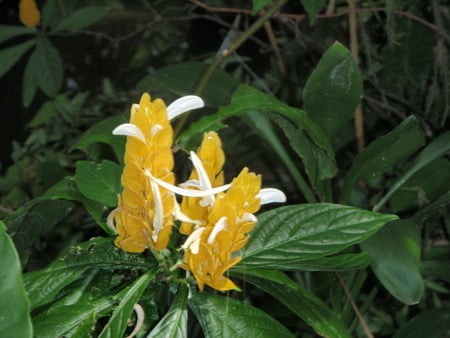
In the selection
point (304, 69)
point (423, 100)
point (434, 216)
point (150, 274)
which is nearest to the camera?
point (150, 274)

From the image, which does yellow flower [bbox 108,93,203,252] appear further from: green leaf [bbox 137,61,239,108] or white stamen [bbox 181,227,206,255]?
green leaf [bbox 137,61,239,108]

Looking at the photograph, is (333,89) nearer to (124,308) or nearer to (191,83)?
(191,83)

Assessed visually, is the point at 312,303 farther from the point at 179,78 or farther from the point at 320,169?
the point at 179,78

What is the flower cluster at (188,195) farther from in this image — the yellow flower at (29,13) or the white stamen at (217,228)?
the yellow flower at (29,13)

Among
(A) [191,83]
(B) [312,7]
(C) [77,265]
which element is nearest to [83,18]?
(A) [191,83]

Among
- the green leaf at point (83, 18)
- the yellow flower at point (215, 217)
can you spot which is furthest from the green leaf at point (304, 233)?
the green leaf at point (83, 18)

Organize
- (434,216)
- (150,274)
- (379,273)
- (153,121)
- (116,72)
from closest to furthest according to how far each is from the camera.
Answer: (153,121) → (150,274) → (379,273) → (434,216) → (116,72)

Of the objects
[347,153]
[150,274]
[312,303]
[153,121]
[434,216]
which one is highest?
[153,121]

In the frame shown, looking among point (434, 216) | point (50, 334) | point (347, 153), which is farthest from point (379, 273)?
point (347, 153)

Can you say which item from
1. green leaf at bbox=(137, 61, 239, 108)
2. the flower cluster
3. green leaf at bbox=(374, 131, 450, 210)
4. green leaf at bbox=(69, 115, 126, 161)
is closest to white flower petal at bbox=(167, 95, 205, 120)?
the flower cluster
